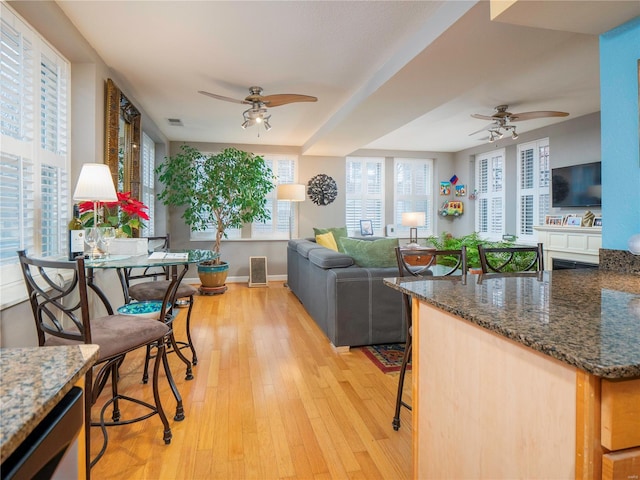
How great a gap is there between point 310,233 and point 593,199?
4.28m

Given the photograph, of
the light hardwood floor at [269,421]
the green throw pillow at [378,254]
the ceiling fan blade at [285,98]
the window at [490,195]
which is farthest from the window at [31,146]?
the window at [490,195]

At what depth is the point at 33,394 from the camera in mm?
557

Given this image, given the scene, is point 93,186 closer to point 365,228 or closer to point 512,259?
point 512,259

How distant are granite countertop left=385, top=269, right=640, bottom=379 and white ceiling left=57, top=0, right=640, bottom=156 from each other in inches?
45.0

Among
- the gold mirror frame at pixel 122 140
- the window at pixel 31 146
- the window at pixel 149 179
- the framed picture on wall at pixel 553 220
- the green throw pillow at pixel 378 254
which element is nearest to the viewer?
the window at pixel 31 146

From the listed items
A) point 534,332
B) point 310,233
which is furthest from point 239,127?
point 534,332

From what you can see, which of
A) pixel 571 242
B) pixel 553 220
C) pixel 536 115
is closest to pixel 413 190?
pixel 553 220

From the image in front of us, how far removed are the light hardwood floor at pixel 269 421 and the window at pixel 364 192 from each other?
4.16m

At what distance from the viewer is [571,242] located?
5.00 meters

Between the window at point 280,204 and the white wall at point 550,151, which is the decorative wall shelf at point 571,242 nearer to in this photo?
the white wall at point 550,151

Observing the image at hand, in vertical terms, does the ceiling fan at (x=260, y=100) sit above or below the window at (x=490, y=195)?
above

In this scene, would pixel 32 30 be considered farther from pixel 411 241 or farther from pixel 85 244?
pixel 411 241

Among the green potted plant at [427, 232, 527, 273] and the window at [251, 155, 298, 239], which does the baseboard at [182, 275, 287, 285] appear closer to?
the window at [251, 155, 298, 239]

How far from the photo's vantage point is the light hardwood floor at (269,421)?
5.63 ft
